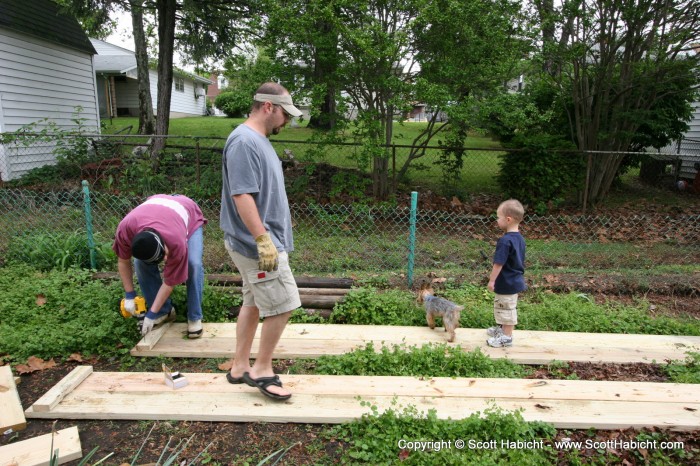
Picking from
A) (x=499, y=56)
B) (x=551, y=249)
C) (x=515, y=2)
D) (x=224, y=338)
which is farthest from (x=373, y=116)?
(x=224, y=338)

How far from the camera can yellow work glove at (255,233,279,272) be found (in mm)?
2600

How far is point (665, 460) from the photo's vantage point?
A: 2.62 metres

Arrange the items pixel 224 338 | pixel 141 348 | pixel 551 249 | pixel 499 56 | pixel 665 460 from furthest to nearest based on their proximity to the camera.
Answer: pixel 499 56, pixel 551 249, pixel 224 338, pixel 141 348, pixel 665 460

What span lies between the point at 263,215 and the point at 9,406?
76.8 inches

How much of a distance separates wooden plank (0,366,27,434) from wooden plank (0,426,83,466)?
0.65 ft

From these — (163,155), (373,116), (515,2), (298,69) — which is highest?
(515,2)

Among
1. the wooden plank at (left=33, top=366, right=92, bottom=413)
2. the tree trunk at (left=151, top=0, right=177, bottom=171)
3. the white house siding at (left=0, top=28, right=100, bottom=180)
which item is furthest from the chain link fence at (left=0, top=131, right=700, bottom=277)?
the wooden plank at (left=33, top=366, right=92, bottom=413)

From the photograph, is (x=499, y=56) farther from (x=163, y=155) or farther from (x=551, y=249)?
(x=163, y=155)

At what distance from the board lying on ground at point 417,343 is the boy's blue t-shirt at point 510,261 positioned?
53cm

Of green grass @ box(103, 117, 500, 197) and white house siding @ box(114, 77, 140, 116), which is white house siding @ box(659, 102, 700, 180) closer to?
green grass @ box(103, 117, 500, 197)

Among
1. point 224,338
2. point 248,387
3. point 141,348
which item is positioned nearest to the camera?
point 248,387

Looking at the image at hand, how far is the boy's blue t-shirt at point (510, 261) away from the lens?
3752 mm

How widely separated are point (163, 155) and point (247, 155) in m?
8.24

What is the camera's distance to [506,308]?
393cm
